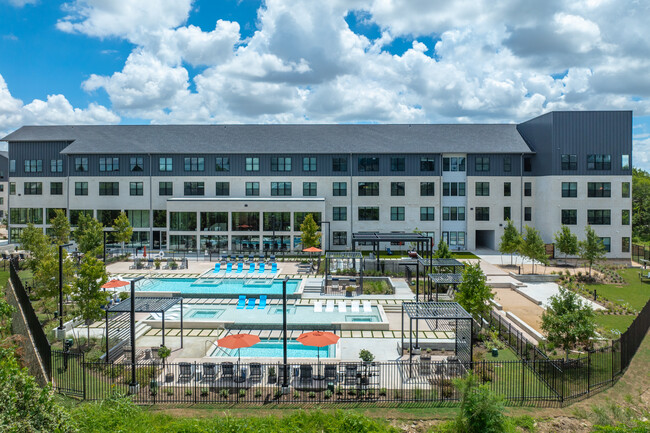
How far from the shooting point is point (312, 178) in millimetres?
46562

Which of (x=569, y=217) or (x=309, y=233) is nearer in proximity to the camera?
(x=309, y=233)

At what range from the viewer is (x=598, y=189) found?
4300 cm

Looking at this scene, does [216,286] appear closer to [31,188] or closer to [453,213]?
[453,213]

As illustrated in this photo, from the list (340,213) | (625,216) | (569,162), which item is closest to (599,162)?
(569,162)

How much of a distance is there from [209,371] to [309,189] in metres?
32.4

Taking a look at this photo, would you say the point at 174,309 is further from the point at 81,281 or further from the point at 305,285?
the point at 305,285

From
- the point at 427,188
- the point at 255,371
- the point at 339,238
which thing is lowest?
the point at 255,371

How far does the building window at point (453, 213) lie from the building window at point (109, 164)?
35618mm

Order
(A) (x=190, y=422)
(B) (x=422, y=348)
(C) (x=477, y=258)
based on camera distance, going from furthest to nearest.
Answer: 1. (C) (x=477, y=258)
2. (B) (x=422, y=348)
3. (A) (x=190, y=422)

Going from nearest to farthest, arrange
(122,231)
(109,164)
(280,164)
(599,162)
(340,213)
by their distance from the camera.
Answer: (122,231)
(599,162)
(340,213)
(280,164)
(109,164)

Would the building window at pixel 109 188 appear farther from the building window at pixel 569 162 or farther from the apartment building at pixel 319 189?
the building window at pixel 569 162

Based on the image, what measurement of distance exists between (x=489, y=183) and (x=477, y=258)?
358 inches

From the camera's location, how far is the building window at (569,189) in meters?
43.0

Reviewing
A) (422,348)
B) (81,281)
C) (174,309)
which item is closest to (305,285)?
(174,309)
